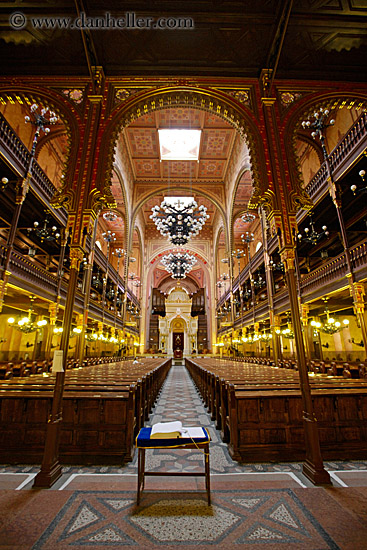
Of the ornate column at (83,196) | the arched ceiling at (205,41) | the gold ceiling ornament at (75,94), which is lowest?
the ornate column at (83,196)

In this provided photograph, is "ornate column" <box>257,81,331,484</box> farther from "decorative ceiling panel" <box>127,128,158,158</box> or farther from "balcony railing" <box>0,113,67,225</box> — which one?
"decorative ceiling panel" <box>127,128,158,158</box>

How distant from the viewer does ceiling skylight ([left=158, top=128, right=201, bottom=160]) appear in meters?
16.9

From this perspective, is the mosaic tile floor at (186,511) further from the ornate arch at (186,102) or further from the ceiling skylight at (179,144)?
the ceiling skylight at (179,144)

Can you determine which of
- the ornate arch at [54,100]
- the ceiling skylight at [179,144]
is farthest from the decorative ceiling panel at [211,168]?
the ornate arch at [54,100]

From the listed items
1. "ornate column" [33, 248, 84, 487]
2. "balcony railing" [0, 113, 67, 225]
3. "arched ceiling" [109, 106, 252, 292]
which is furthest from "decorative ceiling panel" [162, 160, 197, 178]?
"ornate column" [33, 248, 84, 487]

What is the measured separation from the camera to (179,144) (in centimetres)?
1817

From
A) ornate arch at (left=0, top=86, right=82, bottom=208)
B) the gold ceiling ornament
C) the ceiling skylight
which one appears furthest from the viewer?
the ceiling skylight

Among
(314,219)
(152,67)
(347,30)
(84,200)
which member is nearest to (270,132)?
(347,30)

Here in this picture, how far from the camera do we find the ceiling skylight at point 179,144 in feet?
55.5

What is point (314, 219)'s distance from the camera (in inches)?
474

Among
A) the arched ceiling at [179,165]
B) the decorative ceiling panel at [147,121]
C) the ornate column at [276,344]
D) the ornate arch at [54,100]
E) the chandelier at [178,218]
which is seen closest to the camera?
the ornate arch at [54,100]

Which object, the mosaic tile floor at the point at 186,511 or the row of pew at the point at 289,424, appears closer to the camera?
the mosaic tile floor at the point at 186,511

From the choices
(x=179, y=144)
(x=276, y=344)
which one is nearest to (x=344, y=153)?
(x=276, y=344)

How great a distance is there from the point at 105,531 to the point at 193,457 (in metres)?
1.90
